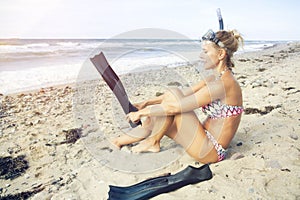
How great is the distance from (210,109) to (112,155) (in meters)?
1.51

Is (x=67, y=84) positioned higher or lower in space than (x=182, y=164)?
lower

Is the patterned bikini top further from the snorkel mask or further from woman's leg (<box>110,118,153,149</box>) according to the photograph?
woman's leg (<box>110,118,153,149</box>)

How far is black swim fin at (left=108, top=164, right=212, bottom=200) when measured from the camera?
2.60 m

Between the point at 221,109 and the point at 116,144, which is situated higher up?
the point at 221,109

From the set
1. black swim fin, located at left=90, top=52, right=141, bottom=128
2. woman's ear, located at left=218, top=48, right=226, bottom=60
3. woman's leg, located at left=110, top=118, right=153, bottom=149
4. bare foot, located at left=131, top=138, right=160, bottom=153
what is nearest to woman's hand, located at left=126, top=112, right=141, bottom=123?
black swim fin, located at left=90, top=52, right=141, bottom=128

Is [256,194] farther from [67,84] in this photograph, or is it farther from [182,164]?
[67,84]

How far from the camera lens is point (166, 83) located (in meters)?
8.55

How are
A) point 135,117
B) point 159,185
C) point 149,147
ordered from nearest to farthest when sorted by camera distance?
point 159,185 < point 135,117 < point 149,147

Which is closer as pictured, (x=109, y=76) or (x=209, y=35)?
(x=209, y=35)

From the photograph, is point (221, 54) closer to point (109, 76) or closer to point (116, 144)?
point (109, 76)

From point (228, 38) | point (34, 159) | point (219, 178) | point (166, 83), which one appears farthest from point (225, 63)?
point (166, 83)

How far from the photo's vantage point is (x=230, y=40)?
289cm

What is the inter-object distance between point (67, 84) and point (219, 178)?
746 centimetres

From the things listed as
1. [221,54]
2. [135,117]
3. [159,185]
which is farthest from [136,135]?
[221,54]
